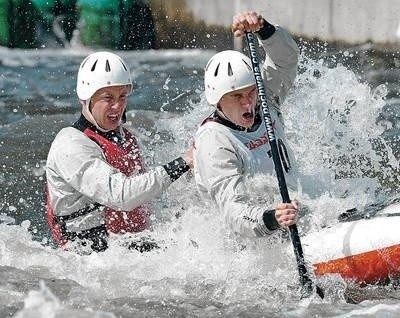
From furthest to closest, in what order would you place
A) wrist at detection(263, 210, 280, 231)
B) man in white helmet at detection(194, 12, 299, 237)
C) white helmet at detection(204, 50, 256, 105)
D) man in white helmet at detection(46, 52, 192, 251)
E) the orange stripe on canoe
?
man in white helmet at detection(46, 52, 192, 251), the orange stripe on canoe, white helmet at detection(204, 50, 256, 105), man in white helmet at detection(194, 12, 299, 237), wrist at detection(263, 210, 280, 231)

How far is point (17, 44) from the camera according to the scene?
73.5ft

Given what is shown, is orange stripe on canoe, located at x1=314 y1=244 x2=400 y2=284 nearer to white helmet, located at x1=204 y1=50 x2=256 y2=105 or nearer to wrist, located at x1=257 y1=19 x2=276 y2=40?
white helmet, located at x1=204 y1=50 x2=256 y2=105

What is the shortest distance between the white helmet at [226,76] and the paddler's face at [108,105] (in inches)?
28.3

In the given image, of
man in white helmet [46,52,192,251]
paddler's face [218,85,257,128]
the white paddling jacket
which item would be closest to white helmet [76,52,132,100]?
man in white helmet [46,52,192,251]

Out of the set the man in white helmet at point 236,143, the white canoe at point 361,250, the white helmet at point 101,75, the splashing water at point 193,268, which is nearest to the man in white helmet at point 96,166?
the white helmet at point 101,75

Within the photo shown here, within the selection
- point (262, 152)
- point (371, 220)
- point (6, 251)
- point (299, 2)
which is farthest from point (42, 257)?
point (299, 2)

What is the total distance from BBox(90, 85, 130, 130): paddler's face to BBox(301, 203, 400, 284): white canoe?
1610mm

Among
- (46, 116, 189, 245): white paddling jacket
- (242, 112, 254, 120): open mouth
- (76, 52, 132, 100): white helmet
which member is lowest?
(46, 116, 189, 245): white paddling jacket

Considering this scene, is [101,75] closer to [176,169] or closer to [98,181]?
[98,181]

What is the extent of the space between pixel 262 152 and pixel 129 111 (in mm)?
8071

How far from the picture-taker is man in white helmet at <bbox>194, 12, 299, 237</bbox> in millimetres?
6945

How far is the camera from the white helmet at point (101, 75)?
7.63 m

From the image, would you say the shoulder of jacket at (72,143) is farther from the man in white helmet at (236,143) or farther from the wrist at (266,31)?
the wrist at (266,31)

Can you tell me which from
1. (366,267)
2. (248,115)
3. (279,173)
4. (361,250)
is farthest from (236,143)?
(366,267)
